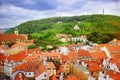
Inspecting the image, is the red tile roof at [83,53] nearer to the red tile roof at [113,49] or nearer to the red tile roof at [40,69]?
the red tile roof at [113,49]

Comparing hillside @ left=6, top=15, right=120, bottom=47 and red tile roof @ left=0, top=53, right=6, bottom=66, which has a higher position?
hillside @ left=6, top=15, right=120, bottom=47

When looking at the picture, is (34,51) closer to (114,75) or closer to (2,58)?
(2,58)

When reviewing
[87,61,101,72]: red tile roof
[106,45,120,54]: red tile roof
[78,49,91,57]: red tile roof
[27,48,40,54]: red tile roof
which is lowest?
[87,61,101,72]: red tile roof

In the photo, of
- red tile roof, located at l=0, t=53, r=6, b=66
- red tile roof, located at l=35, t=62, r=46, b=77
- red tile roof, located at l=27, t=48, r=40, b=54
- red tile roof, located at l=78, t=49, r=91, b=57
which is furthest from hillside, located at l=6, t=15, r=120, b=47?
red tile roof, located at l=35, t=62, r=46, b=77

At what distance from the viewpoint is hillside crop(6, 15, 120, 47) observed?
754 cm

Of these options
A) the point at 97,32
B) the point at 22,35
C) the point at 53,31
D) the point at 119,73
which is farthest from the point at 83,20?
the point at 119,73

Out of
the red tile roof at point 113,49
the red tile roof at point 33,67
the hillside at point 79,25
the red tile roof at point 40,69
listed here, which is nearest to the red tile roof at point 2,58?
the red tile roof at point 33,67

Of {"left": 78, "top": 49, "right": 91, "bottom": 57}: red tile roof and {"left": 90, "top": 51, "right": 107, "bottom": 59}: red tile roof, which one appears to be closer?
{"left": 90, "top": 51, "right": 107, "bottom": 59}: red tile roof

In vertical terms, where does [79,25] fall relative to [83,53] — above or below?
above

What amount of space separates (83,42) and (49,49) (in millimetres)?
1137

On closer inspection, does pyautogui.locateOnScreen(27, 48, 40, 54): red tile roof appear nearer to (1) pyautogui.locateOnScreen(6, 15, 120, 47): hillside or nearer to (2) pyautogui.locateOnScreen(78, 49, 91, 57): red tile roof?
(1) pyautogui.locateOnScreen(6, 15, 120, 47): hillside

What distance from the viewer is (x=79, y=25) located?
8750mm

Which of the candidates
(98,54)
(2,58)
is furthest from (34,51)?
(98,54)

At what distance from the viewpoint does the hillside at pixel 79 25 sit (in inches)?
297
